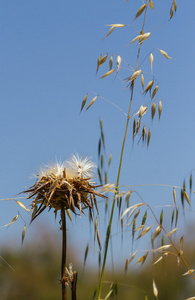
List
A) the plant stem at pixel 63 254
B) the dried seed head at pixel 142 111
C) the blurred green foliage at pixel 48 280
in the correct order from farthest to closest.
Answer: the blurred green foliage at pixel 48 280, the dried seed head at pixel 142 111, the plant stem at pixel 63 254

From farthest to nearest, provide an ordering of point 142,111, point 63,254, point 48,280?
point 48,280, point 142,111, point 63,254

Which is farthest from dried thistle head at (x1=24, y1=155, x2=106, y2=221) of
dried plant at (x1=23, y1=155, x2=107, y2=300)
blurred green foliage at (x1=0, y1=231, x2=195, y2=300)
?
blurred green foliage at (x1=0, y1=231, x2=195, y2=300)

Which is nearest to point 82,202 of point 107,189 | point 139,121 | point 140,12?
point 107,189

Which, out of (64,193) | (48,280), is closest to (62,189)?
(64,193)

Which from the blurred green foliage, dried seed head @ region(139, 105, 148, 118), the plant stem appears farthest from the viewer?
the blurred green foliage

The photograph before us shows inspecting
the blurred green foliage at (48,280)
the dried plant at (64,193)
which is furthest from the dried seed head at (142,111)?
the blurred green foliage at (48,280)

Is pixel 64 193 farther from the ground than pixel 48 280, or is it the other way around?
pixel 64 193

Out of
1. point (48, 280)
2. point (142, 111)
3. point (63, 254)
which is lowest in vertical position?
point (48, 280)

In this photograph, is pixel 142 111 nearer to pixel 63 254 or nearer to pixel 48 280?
pixel 63 254

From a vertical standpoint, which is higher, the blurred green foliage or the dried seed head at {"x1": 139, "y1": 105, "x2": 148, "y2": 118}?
the dried seed head at {"x1": 139, "y1": 105, "x2": 148, "y2": 118}

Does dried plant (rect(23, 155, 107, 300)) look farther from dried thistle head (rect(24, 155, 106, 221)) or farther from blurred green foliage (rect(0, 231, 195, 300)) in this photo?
blurred green foliage (rect(0, 231, 195, 300))

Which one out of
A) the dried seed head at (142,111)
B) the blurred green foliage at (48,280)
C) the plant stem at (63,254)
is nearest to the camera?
the plant stem at (63,254)

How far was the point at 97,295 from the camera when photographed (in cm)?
239

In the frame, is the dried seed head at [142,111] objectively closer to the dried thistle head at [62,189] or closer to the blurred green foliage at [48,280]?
the dried thistle head at [62,189]
